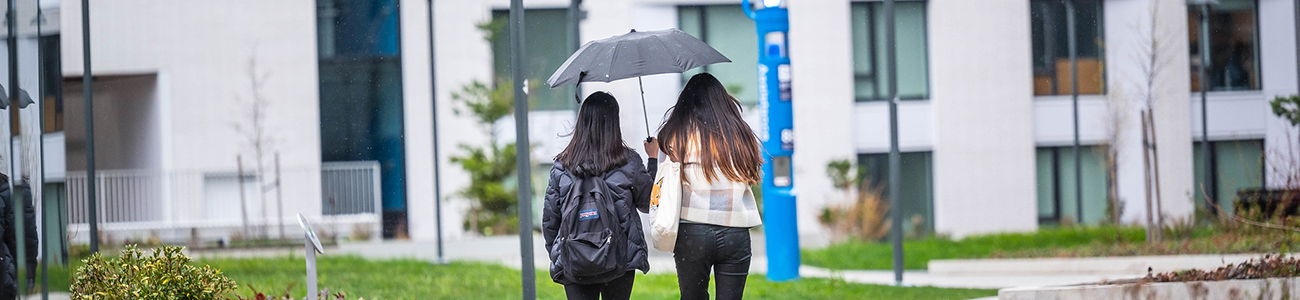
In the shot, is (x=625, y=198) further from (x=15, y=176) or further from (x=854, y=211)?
(x=854, y=211)

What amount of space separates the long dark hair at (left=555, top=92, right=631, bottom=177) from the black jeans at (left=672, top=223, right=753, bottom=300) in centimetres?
42

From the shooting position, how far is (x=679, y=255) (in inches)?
193

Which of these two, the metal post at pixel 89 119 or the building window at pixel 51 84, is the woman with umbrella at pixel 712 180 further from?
the metal post at pixel 89 119

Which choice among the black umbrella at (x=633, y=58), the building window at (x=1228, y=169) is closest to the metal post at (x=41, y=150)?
the black umbrella at (x=633, y=58)

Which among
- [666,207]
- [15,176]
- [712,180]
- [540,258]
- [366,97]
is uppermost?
[366,97]

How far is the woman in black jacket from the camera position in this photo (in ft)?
15.8

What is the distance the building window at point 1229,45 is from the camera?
18.1 meters

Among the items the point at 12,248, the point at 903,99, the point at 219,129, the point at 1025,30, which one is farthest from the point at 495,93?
the point at 12,248

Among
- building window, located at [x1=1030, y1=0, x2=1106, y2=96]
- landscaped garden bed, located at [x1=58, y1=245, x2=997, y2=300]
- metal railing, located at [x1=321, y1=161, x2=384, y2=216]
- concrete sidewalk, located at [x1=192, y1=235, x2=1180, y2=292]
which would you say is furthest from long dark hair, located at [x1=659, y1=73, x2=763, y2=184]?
building window, located at [x1=1030, y1=0, x2=1106, y2=96]

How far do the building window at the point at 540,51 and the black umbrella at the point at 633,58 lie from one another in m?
12.6

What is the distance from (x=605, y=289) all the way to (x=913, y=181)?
15159 mm

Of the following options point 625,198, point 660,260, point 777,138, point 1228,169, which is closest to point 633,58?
point 625,198

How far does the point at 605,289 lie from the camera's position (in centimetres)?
509

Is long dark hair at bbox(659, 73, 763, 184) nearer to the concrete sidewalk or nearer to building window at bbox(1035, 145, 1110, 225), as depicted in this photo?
the concrete sidewalk
